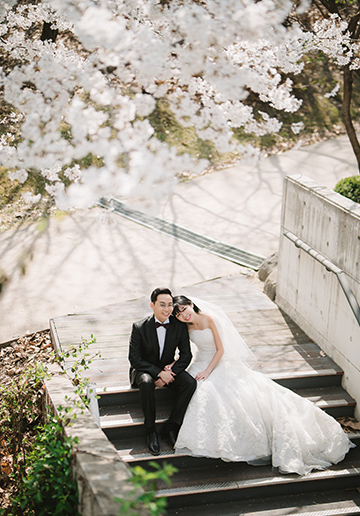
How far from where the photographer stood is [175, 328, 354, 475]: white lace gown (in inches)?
189

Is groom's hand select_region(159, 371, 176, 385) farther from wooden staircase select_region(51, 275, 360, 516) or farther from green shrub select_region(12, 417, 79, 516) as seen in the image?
green shrub select_region(12, 417, 79, 516)

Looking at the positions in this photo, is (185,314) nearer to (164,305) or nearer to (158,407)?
(164,305)

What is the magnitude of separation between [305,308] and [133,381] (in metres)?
2.26

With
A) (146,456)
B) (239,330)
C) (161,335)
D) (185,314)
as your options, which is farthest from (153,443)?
(239,330)

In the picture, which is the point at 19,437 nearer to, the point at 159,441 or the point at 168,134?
the point at 159,441

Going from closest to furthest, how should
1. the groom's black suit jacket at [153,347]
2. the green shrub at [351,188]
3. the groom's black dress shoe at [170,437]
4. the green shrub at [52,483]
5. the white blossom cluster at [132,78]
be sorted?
the green shrub at [52,483] < the white blossom cluster at [132,78] < the groom's black dress shoe at [170,437] < the groom's black suit jacket at [153,347] < the green shrub at [351,188]

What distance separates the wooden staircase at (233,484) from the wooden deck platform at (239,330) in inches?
17.9

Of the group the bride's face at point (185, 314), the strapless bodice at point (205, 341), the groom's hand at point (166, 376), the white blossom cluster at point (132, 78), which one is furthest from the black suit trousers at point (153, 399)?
the white blossom cluster at point (132, 78)

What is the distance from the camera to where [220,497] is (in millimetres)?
4719

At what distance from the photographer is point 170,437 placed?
194 inches

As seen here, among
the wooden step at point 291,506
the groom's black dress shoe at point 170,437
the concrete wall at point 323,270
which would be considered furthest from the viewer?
the concrete wall at point 323,270

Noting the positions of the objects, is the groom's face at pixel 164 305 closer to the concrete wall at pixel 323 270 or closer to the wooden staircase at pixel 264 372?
the wooden staircase at pixel 264 372

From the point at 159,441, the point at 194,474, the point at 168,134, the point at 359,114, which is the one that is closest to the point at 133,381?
the point at 159,441

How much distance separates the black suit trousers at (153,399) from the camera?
489 centimetres
